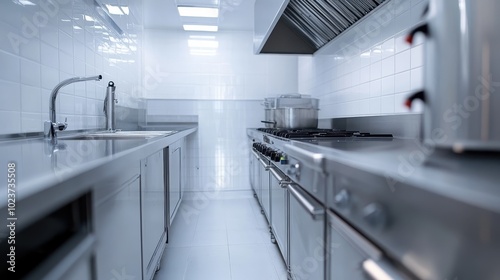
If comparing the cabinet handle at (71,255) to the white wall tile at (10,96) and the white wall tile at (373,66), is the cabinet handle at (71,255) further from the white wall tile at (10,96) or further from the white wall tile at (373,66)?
the white wall tile at (373,66)

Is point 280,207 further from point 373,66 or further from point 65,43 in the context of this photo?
point 65,43

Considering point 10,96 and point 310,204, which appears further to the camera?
point 10,96

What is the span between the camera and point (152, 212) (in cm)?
158

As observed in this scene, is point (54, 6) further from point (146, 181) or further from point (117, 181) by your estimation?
point (117, 181)

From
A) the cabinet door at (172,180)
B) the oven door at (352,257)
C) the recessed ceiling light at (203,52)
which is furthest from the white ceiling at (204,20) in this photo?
the oven door at (352,257)

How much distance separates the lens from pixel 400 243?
0.52 metres

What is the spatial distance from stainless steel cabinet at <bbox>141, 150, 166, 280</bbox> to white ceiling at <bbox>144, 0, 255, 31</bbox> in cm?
177

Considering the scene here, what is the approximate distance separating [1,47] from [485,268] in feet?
5.12

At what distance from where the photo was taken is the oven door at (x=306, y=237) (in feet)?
3.22

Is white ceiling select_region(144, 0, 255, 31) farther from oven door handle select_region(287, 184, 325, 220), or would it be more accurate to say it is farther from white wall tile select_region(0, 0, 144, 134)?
oven door handle select_region(287, 184, 325, 220)

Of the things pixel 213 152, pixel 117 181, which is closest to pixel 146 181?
pixel 117 181

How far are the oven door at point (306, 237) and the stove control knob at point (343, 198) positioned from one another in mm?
175

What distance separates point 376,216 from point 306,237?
0.65 m

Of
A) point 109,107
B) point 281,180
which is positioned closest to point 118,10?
point 109,107
